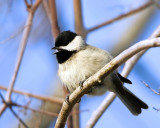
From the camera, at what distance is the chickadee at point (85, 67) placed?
232 cm

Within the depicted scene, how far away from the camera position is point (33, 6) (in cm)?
294

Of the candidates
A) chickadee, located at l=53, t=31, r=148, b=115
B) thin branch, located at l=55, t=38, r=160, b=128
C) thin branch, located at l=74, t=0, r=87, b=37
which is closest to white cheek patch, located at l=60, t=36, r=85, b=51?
chickadee, located at l=53, t=31, r=148, b=115

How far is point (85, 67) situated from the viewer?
231cm

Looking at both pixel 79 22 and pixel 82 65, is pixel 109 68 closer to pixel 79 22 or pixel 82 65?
pixel 82 65

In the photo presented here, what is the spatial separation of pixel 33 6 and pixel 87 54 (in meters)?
0.91

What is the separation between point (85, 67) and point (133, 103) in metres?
0.59

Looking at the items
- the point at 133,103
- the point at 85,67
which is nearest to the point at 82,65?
the point at 85,67

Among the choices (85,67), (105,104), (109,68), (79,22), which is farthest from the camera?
(79,22)

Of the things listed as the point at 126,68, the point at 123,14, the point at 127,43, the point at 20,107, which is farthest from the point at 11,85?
the point at 127,43

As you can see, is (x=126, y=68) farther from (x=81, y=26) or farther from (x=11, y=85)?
(x=11, y=85)

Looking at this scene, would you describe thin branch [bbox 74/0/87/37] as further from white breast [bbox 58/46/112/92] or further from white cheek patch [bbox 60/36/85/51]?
white breast [bbox 58/46/112/92]

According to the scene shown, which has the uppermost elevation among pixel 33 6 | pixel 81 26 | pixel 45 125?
pixel 33 6

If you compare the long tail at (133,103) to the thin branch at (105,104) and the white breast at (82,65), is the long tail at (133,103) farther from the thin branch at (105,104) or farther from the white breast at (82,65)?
the white breast at (82,65)

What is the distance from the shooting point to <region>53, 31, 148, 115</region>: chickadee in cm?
232
